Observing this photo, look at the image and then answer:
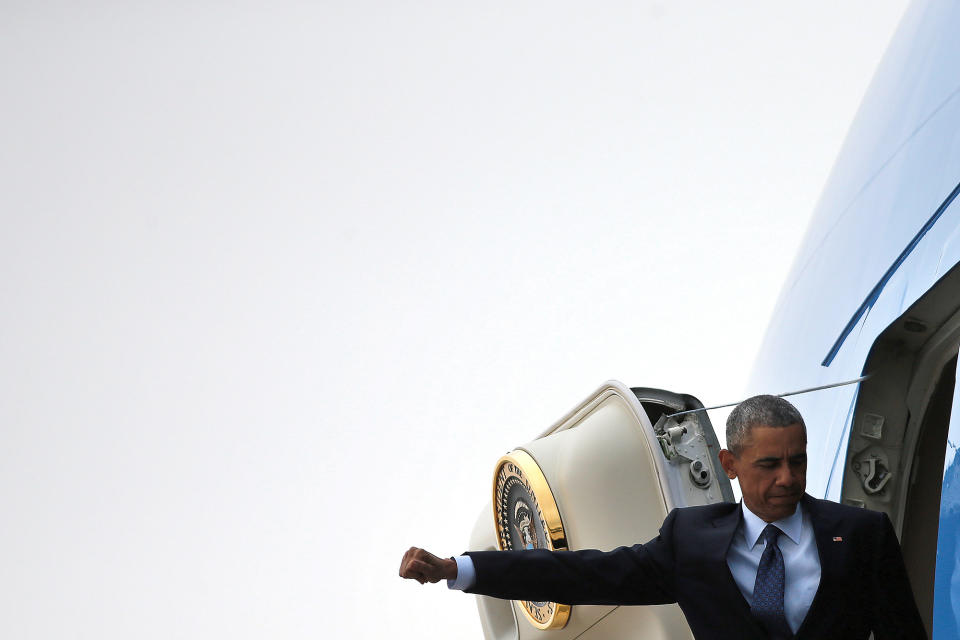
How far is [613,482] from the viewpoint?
2699mm

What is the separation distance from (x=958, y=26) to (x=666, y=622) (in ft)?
5.46

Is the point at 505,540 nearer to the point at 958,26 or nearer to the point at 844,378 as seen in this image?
the point at 844,378

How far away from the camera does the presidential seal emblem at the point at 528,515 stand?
2820 mm

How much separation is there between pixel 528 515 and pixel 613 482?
390mm

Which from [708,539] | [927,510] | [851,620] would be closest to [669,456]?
[927,510]

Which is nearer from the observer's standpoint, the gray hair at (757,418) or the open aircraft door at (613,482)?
the gray hair at (757,418)

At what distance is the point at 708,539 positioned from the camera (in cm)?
187

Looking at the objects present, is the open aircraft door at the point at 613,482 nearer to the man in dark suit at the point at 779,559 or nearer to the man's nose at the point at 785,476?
the man in dark suit at the point at 779,559

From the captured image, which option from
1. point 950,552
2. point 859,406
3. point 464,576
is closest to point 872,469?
point 859,406

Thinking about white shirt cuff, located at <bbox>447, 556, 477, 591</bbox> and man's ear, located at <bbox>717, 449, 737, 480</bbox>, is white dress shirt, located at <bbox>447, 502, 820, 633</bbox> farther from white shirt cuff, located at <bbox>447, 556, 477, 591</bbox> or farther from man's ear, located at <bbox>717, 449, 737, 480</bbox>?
white shirt cuff, located at <bbox>447, 556, 477, 591</bbox>

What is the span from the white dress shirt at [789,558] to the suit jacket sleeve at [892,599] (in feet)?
0.32

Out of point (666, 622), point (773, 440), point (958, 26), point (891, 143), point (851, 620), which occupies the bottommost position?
point (666, 622)

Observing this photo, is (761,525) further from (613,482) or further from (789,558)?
(613,482)

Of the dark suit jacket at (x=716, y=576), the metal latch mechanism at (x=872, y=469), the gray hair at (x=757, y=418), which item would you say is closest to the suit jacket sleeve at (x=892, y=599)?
the dark suit jacket at (x=716, y=576)
